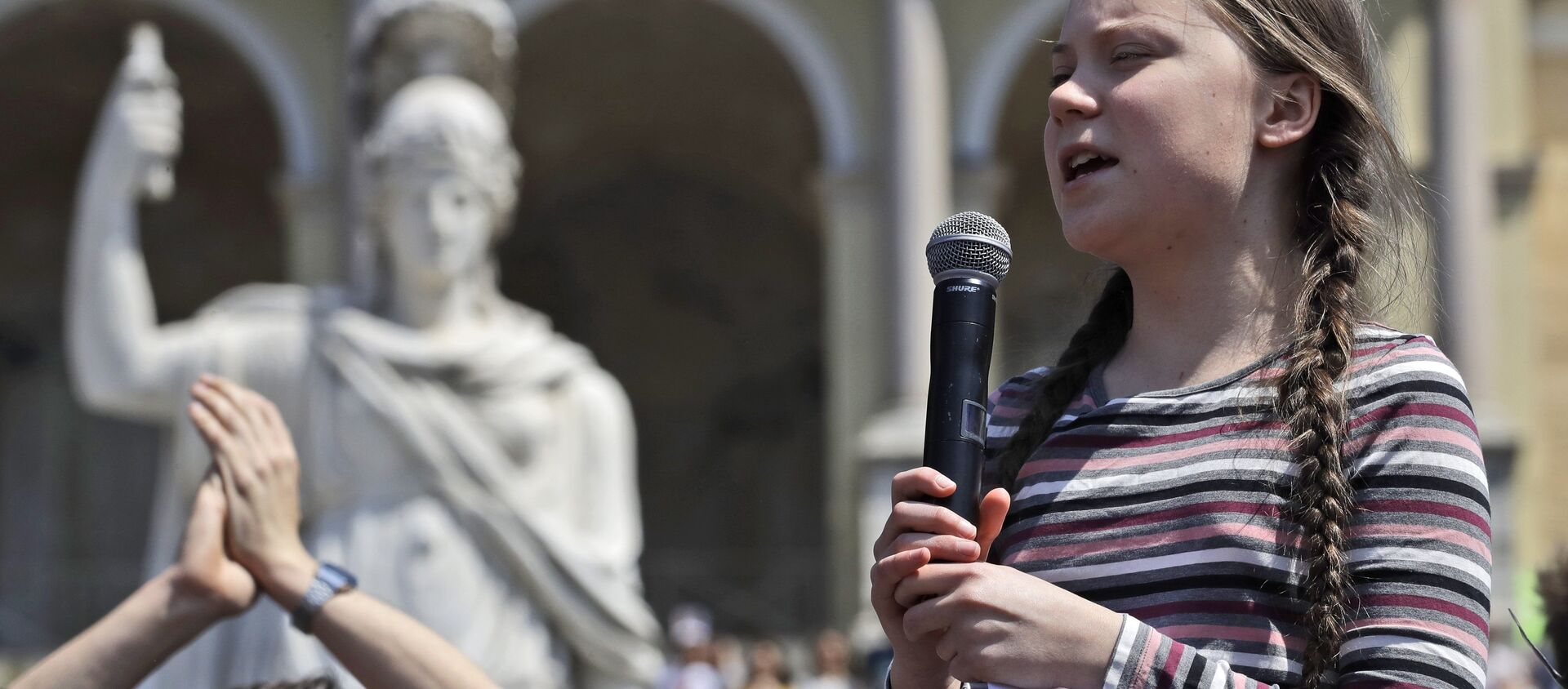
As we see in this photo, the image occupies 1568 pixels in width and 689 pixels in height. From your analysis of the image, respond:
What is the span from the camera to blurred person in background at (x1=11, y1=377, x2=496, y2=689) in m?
2.50

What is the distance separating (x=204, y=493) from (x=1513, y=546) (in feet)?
45.5

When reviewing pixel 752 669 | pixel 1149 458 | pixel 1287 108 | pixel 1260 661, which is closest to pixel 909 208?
pixel 752 669

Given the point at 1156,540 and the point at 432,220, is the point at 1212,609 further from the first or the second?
the point at 432,220

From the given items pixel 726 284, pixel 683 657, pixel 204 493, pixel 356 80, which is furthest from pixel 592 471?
pixel 726 284

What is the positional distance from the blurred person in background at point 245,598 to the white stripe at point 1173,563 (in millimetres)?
1002

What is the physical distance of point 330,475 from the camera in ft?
15.9

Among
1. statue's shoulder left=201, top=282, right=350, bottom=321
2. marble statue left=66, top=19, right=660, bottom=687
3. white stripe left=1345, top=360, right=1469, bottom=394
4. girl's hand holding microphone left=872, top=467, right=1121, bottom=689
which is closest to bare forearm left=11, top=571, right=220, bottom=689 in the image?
girl's hand holding microphone left=872, top=467, right=1121, bottom=689

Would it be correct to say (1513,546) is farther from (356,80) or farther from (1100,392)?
(1100,392)

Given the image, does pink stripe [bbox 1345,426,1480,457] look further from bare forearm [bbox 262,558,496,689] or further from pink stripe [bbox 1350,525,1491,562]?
bare forearm [bbox 262,558,496,689]

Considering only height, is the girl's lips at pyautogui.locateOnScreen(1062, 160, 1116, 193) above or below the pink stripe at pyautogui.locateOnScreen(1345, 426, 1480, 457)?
above

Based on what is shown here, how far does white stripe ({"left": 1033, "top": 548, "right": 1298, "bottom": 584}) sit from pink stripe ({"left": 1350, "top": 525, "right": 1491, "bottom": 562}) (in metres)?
0.06

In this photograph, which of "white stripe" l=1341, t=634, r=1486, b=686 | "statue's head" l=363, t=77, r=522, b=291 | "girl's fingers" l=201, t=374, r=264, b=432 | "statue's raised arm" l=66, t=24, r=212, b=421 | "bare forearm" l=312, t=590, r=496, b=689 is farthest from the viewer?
"statue's head" l=363, t=77, r=522, b=291

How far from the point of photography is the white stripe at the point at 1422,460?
62.9 inches

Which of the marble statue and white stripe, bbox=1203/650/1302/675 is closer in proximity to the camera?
white stripe, bbox=1203/650/1302/675
